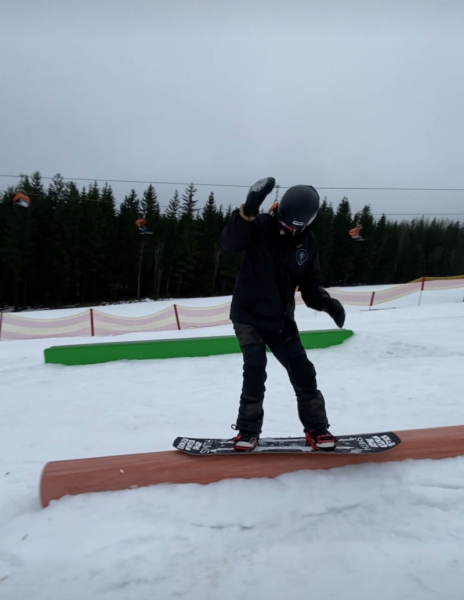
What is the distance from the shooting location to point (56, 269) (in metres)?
42.0

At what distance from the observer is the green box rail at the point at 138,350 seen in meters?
6.60

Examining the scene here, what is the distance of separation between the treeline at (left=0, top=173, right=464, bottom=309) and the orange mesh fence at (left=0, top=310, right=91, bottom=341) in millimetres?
21214

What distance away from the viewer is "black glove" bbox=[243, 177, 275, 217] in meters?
2.33

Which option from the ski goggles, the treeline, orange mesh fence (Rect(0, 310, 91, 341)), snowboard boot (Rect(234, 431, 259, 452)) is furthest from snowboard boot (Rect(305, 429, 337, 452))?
the treeline

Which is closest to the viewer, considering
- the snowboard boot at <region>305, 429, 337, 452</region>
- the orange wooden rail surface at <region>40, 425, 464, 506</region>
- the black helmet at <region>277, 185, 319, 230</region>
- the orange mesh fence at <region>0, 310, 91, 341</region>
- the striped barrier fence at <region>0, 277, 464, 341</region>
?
the orange wooden rail surface at <region>40, 425, 464, 506</region>

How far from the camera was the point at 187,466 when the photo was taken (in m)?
2.43

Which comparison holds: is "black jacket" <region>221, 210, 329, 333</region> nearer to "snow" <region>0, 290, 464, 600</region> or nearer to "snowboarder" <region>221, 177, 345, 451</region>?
"snowboarder" <region>221, 177, 345, 451</region>

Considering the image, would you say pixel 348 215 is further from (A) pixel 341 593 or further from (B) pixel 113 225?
(A) pixel 341 593

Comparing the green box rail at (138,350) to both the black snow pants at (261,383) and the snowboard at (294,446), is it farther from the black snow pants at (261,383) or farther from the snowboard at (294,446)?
the black snow pants at (261,383)

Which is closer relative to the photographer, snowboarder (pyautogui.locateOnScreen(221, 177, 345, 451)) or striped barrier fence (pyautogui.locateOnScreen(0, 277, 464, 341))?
snowboarder (pyautogui.locateOnScreen(221, 177, 345, 451))

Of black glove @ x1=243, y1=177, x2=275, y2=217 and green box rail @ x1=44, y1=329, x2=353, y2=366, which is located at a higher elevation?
black glove @ x1=243, y1=177, x2=275, y2=217

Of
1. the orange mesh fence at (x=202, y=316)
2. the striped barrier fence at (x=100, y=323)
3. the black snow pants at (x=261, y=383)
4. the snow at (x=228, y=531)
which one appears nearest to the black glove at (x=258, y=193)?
the black snow pants at (x=261, y=383)

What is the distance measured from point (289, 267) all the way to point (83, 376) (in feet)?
14.1

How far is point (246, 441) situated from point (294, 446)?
0.34 metres
